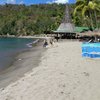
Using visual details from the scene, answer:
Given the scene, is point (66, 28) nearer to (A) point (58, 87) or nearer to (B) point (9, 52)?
(B) point (9, 52)

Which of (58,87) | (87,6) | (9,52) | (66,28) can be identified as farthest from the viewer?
(66,28)

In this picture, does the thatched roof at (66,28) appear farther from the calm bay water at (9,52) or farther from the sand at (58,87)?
the sand at (58,87)

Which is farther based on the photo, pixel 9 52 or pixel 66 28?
pixel 66 28

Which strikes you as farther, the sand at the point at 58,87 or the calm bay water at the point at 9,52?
the calm bay water at the point at 9,52

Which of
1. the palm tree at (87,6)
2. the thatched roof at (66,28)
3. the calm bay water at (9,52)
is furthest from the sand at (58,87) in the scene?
the thatched roof at (66,28)

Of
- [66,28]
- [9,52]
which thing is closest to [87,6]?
[66,28]

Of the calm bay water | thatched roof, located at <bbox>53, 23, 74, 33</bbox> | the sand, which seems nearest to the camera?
the sand

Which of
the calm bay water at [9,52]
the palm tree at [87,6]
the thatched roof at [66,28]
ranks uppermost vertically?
the palm tree at [87,6]

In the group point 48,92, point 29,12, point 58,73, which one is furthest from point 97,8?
point 29,12

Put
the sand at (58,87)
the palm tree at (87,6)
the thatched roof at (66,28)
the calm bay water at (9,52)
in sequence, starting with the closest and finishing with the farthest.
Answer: the sand at (58,87) < the calm bay water at (9,52) < the palm tree at (87,6) < the thatched roof at (66,28)

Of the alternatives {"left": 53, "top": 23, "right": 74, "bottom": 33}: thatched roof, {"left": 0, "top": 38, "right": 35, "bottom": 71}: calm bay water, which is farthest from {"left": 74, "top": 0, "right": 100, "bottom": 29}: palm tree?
{"left": 0, "top": 38, "right": 35, "bottom": 71}: calm bay water

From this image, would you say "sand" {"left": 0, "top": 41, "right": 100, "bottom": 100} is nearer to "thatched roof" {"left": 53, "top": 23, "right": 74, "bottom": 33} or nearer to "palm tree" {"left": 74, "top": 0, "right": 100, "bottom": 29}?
"palm tree" {"left": 74, "top": 0, "right": 100, "bottom": 29}

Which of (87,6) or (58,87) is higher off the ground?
(87,6)

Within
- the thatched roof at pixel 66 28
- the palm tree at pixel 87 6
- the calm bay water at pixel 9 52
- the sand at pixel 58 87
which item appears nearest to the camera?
the sand at pixel 58 87
